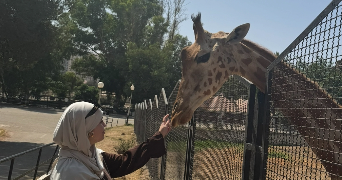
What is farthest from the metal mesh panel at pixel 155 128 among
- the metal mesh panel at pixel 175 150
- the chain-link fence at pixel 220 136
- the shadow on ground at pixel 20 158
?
the shadow on ground at pixel 20 158

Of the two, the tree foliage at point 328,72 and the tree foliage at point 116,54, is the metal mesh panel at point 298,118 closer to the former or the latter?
the tree foliage at point 328,72

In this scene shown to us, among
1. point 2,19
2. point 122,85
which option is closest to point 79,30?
point 122,85

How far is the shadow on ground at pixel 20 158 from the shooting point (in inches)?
315

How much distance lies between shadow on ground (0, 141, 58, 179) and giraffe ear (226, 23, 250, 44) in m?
4.79

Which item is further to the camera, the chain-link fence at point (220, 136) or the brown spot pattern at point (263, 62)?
the brown spot pattern at point (263, 62)

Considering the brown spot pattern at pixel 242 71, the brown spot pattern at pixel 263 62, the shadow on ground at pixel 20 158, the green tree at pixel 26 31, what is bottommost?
the shadow on ground at pixel 20 158

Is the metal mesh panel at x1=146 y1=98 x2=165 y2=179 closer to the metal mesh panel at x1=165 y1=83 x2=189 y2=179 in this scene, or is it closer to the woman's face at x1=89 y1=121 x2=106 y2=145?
the metal mesh panel at x1=165 y1=83 x2=189 y2=179

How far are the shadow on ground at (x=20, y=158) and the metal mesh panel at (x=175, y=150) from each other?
8.29 feet

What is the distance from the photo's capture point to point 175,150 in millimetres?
5250

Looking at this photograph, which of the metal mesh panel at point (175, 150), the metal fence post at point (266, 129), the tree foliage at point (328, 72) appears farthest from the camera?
the metal mesh panel at point (175, 150)

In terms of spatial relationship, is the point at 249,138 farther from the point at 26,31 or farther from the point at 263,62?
the point at 26,31

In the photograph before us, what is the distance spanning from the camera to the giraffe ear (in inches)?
119

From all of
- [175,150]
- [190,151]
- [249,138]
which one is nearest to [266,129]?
[249,138]

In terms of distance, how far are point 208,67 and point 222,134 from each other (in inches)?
27.7
